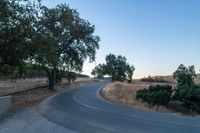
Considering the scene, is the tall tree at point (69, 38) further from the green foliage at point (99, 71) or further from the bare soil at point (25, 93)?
the green foliage at point (99, 71)

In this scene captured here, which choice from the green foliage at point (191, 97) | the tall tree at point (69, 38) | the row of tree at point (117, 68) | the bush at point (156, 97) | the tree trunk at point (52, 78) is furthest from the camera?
the row of tree at point (117, 68)

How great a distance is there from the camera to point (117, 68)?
127 m

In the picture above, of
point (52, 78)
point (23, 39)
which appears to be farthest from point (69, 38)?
point (23, 39)

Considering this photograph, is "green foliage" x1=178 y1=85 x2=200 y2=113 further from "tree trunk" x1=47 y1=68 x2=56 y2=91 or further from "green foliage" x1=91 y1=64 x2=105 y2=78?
"green foliage" x1=91 y1=64 x2=105 y2=78

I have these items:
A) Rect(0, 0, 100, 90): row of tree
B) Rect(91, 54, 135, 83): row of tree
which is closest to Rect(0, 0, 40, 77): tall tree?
Rect(0, 0, 100, 90): row of tree

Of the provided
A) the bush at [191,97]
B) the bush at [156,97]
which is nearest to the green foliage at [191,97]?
the bush at [191,97]

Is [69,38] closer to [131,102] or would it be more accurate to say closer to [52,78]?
[52,78]

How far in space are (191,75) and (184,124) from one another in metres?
36.1

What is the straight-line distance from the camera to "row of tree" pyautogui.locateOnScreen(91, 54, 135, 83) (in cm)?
12675

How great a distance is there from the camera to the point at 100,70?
133 m

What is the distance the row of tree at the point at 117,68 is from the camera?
126750mm

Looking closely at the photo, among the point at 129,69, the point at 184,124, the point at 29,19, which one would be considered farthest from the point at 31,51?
the point at 129,69

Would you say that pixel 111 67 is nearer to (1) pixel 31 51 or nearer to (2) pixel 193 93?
(2) pixel 193 93

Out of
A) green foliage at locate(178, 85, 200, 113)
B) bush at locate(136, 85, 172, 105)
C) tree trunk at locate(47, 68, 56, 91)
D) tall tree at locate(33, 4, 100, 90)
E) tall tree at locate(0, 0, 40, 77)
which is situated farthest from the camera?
tree trunk at locate(47, 68, 56, 91)
